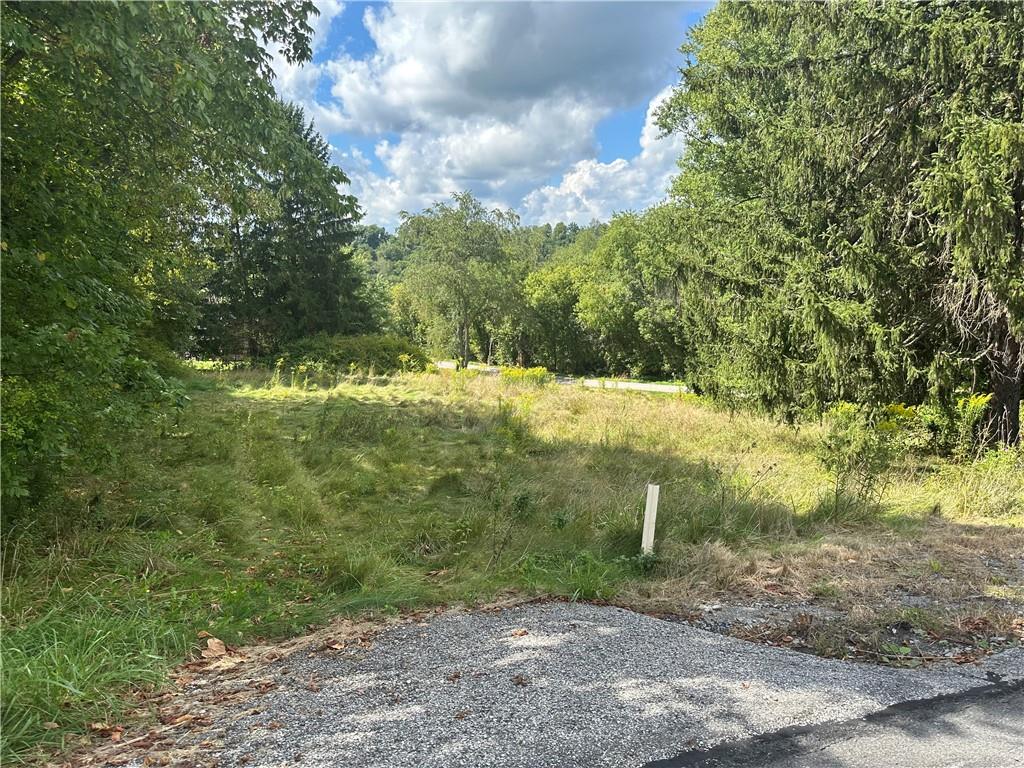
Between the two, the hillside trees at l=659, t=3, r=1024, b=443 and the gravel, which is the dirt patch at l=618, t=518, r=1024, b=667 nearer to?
the gravel

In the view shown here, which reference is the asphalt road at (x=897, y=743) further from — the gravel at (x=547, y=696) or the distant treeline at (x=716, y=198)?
the distant treeline at (x=716, y=198)

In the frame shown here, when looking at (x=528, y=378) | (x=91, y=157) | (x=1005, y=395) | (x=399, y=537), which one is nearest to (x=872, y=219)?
(x=1005, y=395)

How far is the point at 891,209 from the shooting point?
1025 centimetres

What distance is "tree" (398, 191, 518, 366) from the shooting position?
31875 mm

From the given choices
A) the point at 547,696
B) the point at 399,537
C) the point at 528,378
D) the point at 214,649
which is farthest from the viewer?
the point at 528,378

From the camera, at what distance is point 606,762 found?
2.48m

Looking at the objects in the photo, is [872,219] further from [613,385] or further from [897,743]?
[613,385]

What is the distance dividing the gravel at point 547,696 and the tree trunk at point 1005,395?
7.95 m

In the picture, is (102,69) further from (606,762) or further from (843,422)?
(843,422)

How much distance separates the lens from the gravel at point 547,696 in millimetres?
2561

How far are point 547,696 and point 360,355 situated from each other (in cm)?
1936

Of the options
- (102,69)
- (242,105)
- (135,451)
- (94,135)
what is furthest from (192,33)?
(135,451)

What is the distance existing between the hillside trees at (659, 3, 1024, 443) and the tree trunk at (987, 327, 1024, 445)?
24 mm

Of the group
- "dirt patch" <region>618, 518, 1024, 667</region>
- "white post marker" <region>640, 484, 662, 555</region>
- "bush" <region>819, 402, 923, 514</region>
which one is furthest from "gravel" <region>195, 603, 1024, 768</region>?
"bush" <region>819, 402, 923, 514</region>
